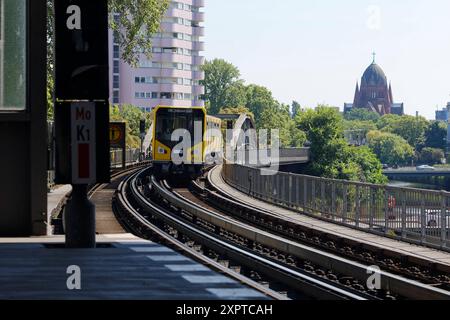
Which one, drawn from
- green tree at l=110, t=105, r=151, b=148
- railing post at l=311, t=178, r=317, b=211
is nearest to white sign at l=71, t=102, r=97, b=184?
railing post at l=311, t=178, r=317, b=211

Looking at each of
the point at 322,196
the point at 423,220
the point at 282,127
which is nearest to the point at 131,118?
the point at 282,127

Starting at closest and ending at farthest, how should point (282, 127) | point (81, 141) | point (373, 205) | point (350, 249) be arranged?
1. point (81, 141)
2. point (350, 249)
3. point (373, 205)
4. point (282, 127)

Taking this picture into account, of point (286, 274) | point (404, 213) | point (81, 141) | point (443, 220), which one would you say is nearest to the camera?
point (286, 274)

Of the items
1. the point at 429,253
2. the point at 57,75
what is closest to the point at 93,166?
the point at 57,75

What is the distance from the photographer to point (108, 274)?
13.0 m

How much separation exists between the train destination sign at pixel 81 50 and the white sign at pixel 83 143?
0.19 meters

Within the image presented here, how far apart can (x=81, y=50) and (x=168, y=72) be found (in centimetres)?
16725

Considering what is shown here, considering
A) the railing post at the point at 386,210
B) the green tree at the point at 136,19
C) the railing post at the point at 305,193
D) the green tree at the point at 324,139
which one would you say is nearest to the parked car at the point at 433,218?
the railing post at the point at 386,210

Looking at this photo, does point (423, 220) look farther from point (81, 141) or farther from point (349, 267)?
point (81, 141)

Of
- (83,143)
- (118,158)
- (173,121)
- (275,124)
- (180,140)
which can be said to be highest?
(275,124)

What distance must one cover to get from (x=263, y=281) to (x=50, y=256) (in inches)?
119

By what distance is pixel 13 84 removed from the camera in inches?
703

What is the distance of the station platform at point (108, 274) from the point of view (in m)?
11.4

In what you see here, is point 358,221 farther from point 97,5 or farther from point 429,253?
point 97,5
